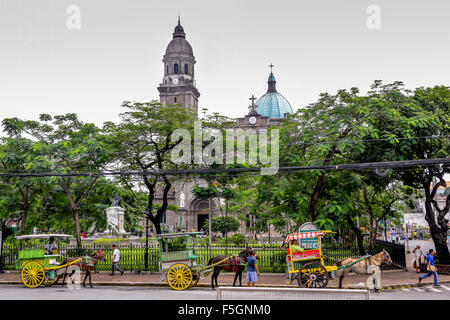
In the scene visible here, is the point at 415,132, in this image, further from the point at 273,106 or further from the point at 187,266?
the point at 273,106

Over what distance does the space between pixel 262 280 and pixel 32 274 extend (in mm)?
9320

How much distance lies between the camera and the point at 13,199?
76.2 ft

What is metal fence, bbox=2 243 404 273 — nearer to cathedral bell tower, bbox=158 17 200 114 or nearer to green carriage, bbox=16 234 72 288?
green carriage, bbox=16 234 72 288

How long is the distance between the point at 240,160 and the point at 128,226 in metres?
17.1

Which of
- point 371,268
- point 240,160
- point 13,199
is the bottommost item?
point 371,268

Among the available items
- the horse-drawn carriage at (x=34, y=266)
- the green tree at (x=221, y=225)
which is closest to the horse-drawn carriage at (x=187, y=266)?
the horse-drawn carriage at (x=34, y=266)

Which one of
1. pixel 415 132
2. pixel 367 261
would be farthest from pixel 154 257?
pixel 415 132

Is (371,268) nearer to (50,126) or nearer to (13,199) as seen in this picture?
(50,126)

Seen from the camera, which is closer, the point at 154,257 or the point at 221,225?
the point at 154,257

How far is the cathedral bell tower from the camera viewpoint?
218ft

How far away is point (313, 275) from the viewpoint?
14234mm

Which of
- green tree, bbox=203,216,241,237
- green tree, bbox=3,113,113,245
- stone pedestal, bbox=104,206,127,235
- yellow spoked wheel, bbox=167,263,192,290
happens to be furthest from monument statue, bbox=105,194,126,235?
green tree, bbox=203,216,241,237

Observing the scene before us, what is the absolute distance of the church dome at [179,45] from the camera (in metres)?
67.0
